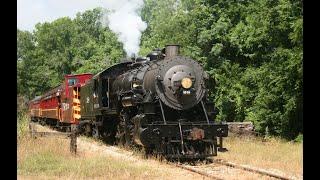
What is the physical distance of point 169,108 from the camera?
14023 millimetres

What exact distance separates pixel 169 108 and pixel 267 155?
3.03 meters

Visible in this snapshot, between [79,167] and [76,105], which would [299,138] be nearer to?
[79,167]

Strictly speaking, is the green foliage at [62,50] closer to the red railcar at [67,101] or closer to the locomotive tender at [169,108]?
the red railcar at [67,101]

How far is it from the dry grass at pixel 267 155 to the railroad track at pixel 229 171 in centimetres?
61

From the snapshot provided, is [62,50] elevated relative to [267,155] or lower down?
elevated

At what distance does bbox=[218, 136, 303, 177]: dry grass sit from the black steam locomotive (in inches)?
35.7

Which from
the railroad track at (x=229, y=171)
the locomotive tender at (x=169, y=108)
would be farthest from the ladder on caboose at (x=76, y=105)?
the railroad track at (x=229, y=171)

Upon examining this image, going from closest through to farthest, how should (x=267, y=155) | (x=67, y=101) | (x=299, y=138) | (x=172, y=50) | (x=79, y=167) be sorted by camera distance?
(x=79, y=167) → (x=267, y=155) → (x=172, y=50) → (x=299, y=138) → (x=67, y=101)

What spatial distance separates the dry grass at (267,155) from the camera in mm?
11906

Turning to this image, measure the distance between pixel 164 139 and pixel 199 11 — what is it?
14.0 meters

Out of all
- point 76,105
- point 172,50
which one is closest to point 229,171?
point 172,50

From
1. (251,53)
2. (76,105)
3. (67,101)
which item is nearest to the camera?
(76,105)
